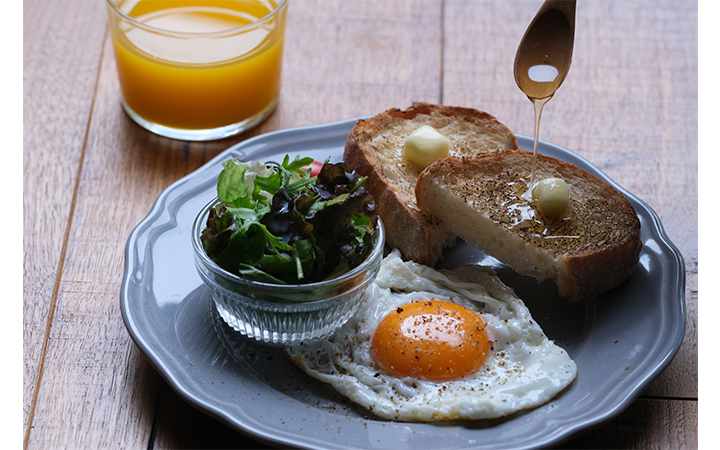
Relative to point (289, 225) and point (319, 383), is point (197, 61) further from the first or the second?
point (319, 383)

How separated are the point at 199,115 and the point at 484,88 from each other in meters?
1.57

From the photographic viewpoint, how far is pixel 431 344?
2.53 metres

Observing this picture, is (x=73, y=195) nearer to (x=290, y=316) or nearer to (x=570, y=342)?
(x=290, y=316)

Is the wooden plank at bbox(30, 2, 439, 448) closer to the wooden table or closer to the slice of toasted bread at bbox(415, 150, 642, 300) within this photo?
the wooden table

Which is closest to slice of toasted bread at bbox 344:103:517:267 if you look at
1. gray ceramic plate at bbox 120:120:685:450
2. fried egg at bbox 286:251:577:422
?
gray ceramic plate at bbox 120:120:685:450

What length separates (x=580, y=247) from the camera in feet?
9.26

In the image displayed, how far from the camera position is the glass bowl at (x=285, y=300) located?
2.41 m

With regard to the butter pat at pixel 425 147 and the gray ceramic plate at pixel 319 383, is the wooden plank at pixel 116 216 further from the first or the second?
the butter pat at pixel 425 147

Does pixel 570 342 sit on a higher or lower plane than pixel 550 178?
lower

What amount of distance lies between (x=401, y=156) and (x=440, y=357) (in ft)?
3.56

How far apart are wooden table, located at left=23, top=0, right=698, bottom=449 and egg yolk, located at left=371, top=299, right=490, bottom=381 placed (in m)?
0.46

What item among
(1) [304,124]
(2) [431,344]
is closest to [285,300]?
(2) [431,344]

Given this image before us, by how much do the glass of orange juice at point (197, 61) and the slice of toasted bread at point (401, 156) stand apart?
0.68m

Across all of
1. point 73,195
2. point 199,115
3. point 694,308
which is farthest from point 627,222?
point 73,195
